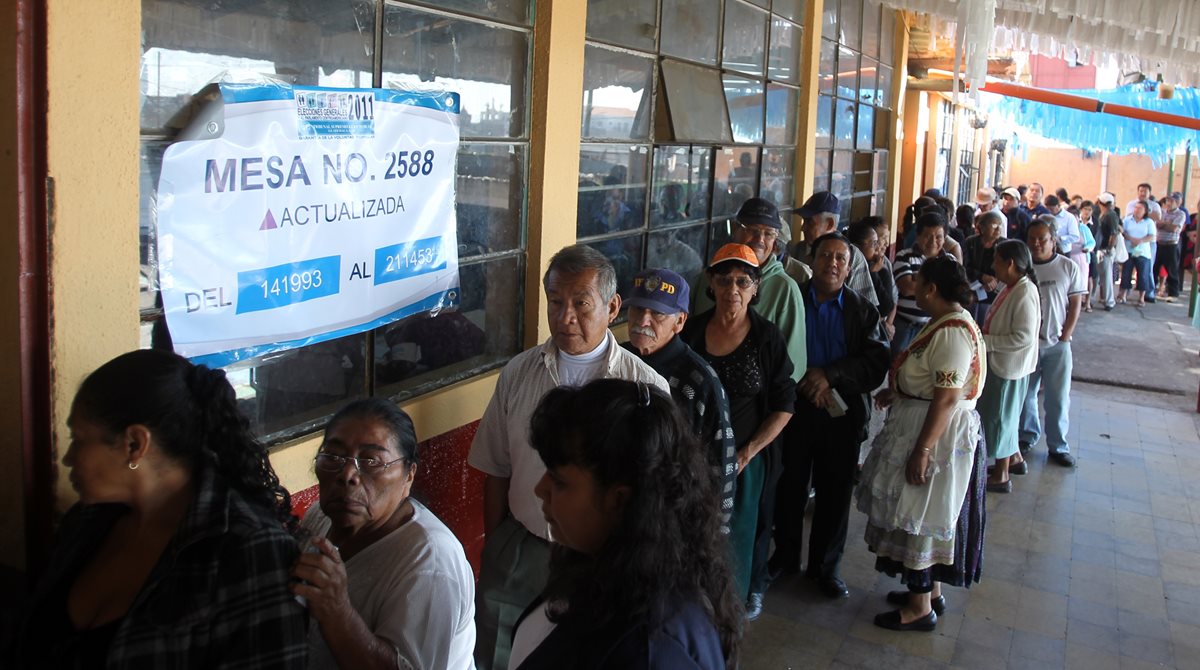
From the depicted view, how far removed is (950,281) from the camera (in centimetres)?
426

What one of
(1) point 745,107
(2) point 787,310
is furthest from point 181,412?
(1) point 745,107

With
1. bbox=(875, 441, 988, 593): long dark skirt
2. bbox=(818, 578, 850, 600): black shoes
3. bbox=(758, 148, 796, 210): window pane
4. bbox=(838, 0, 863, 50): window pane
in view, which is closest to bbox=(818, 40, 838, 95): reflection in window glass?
bbox=(838, 0, 863, 50): window pane

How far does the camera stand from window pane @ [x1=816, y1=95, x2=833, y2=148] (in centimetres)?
814

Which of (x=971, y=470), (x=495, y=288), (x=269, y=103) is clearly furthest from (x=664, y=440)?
(x=971, y=470)

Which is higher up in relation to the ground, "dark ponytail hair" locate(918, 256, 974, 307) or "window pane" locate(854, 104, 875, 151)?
"window pane" locate(854, 104, 875, 151)

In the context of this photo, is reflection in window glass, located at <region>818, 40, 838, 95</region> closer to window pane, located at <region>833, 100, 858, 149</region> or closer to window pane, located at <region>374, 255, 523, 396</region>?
window pane, located at <region>833, 100, 858, 149</region>

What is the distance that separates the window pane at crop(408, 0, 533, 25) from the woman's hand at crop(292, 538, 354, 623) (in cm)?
220

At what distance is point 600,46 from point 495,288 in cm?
133

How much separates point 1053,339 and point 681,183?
3120 mm

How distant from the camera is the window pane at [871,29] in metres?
9.33

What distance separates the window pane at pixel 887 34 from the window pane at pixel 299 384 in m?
8.15

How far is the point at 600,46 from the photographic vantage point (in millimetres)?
4625

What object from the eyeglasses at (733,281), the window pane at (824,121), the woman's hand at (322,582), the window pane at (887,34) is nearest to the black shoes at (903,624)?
the eyeglasses at (733,281)

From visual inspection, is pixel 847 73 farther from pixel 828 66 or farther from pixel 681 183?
pixel 681 183
